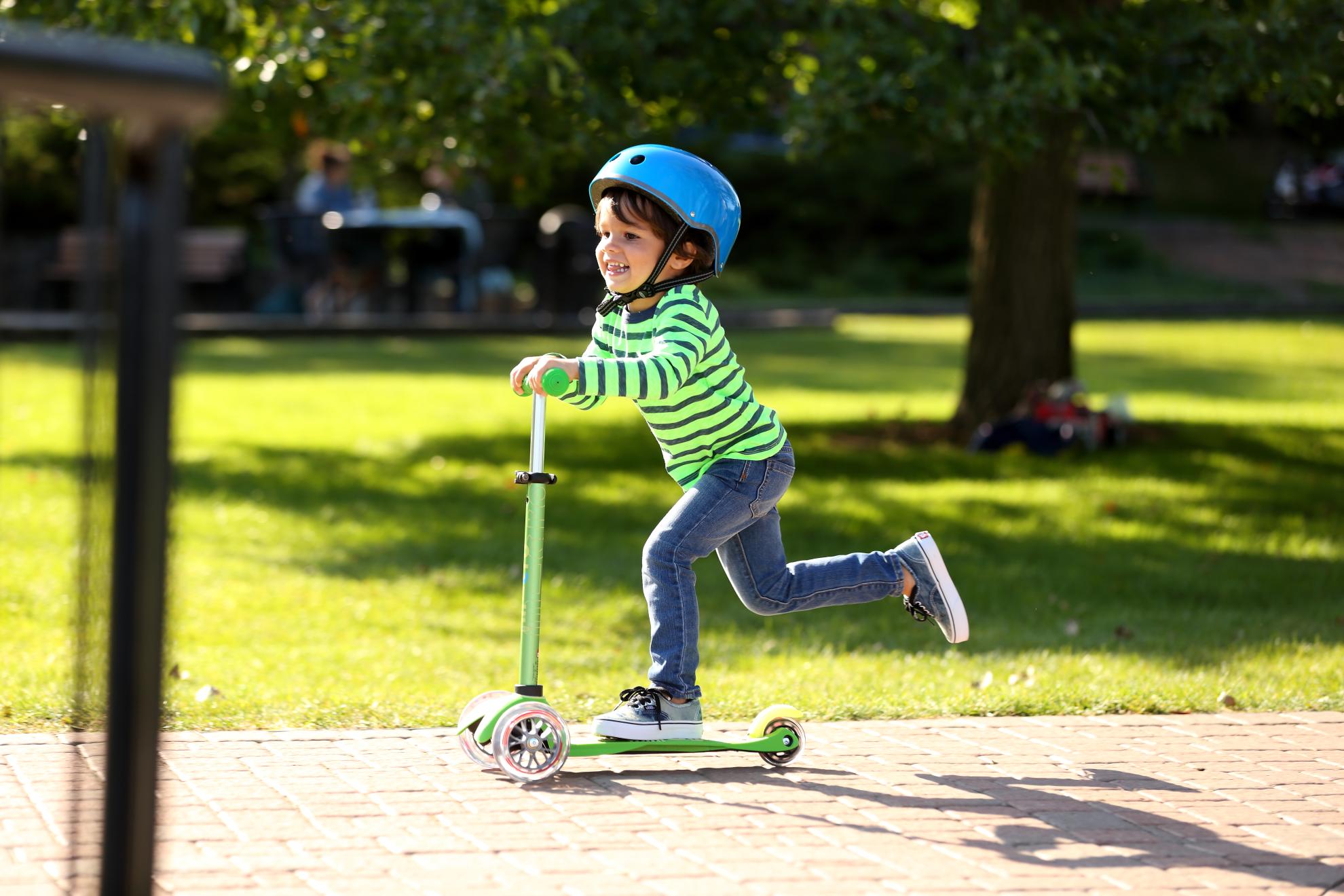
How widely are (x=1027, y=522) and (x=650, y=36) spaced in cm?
346

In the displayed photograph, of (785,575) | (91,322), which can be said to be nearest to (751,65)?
(785,575)

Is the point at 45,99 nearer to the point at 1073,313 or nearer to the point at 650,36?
the point at 650,36

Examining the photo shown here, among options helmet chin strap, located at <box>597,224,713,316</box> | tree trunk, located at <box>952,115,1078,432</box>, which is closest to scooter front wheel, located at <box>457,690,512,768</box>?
helmet chin strap, located at <box>597,224,713,316</box>

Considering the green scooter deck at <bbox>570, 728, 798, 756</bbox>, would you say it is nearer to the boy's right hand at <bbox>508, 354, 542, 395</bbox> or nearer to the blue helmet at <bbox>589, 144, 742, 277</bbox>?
the boy's right hand at <bbox>508, 354, 542, 395</bbox>

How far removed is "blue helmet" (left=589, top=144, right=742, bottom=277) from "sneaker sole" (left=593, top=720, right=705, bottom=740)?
1.21m

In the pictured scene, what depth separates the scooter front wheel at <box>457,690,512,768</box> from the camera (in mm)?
4633

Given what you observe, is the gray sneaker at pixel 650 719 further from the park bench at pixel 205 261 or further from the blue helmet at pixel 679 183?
the park bench at pixel 205 261

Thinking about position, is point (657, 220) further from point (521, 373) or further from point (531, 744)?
point (531, 744)

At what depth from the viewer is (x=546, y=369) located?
4.36 m

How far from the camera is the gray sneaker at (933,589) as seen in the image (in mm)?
5020

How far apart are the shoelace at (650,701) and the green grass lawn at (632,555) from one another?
847mm

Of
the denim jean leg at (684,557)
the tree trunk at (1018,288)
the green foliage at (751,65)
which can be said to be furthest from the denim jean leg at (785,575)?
the tree trunk at (1018,288)

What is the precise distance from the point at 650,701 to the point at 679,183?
4.57 feet

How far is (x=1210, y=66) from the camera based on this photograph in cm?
937
